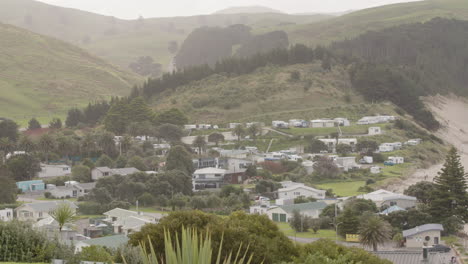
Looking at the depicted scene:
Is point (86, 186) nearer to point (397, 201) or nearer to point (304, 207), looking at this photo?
point (304, 207)

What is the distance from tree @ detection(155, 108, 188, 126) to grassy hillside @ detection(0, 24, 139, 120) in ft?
105

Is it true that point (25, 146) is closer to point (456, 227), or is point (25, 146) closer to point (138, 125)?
point (138, 125)

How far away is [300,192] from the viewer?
43.3 m

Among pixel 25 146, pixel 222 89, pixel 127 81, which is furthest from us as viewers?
A: pixel 127 81

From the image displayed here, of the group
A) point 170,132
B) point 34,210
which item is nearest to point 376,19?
point 170,132

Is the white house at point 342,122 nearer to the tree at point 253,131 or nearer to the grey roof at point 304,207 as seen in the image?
the tree at point 253,131

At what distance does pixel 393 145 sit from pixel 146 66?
133917 millimetres

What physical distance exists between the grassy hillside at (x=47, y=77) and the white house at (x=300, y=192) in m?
62.9

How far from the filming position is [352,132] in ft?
231

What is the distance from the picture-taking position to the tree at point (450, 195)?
35125 millimetres

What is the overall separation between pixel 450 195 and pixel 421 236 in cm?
551

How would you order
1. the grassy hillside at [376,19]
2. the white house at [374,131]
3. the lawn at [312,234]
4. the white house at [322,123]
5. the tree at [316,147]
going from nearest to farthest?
the lawn at [312,234] → the tree at [316,147] → the white house at [374,131] → the white house at [322,123] → the grassy hillside at [376,19]

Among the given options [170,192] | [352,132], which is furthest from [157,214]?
[352,132]

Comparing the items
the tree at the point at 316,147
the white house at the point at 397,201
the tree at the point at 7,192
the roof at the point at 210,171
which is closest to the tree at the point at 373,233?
the white house at the point at 397,201
